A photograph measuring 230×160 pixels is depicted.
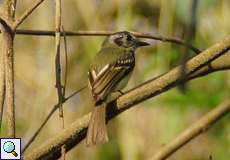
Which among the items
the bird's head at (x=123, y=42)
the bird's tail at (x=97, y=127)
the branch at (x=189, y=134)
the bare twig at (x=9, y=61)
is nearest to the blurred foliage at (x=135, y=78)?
the bird's head at (x=123, y=42)

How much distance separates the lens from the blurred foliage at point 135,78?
329 cm

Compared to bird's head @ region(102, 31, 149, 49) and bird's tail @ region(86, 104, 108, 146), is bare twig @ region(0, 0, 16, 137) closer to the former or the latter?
bird's tail @ region(86, 104, 108, 146)

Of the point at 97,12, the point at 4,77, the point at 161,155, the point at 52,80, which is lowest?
the point at 161,155

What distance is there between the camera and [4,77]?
1964mm

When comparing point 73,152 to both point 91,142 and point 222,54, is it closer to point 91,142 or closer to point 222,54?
point 91,142

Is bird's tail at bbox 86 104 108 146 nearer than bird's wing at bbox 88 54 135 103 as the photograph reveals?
Yes

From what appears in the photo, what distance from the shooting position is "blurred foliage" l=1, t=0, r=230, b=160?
3.29 metres

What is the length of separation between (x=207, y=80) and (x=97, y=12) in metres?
0.73

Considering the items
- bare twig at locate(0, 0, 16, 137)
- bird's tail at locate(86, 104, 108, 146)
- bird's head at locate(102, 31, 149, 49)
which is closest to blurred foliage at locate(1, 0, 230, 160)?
bird's head at locate(102, 31, 149, 49)

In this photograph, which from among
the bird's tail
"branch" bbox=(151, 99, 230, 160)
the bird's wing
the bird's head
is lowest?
"branch" bbox=(151, 99, 230, 160)

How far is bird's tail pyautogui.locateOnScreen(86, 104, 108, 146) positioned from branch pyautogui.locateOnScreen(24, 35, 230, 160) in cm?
15

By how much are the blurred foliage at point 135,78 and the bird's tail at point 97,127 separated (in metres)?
0.53

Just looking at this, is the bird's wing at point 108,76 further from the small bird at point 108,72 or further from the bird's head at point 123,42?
the bird's head at point 123,42

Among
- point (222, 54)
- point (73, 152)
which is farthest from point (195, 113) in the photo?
point (222, 54)
